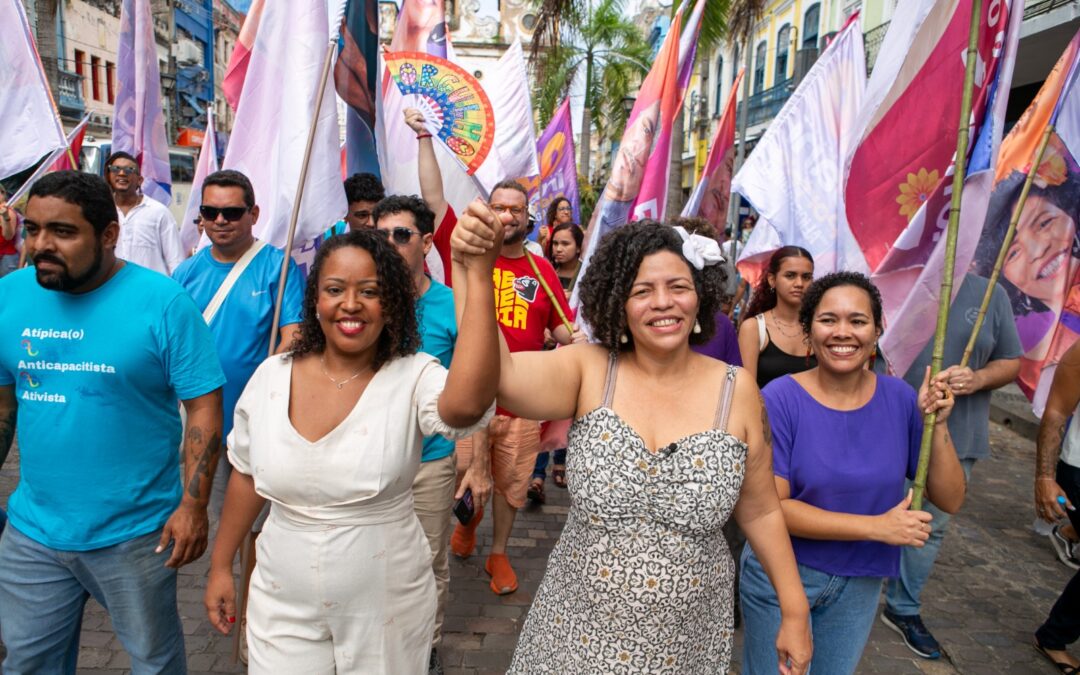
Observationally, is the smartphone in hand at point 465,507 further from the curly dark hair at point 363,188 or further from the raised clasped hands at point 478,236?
the raised clasped hands at point 478,236

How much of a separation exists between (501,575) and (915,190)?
2846 millimetres

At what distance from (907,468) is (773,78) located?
26.6m

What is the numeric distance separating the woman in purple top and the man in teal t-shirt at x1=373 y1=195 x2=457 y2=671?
1.28 meters

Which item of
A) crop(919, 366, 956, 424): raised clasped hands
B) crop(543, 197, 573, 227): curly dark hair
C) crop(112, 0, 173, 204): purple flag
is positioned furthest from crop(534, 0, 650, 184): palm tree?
crop(919, 366, 956, 424): raised clasped hands

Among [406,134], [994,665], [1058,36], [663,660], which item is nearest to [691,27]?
[406,134]

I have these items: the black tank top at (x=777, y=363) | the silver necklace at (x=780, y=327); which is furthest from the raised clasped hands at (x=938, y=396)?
the silver necklace at (x=780, y=327)

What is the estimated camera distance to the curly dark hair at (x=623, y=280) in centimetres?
207

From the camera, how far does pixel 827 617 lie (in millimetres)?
2447

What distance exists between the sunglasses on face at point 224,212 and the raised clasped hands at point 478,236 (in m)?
1.99

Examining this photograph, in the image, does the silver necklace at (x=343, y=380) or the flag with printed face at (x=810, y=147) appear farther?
the flag with printed face at (x=810, y=147)

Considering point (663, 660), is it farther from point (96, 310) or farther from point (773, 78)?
point (773, 78)

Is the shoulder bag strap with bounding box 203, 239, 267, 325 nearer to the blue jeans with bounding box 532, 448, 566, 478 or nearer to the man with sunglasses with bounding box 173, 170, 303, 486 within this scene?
the man with sunglasses with bounding box 173, 170, 303, 486

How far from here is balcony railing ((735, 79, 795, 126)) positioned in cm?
2388

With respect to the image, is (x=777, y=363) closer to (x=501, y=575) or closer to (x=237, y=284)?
(x=501, y=575)
